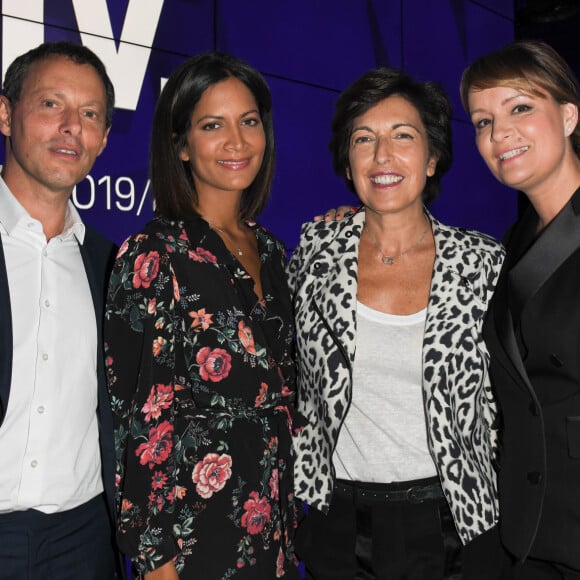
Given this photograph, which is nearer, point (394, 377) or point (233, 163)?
point (394, 377)

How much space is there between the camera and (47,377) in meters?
1.87

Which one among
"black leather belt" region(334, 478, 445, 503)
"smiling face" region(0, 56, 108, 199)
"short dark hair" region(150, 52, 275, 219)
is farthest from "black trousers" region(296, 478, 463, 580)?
"smiling face" region(0, 56, 108, 199)

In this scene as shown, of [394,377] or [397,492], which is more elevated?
[394,377]

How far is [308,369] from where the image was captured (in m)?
2.07

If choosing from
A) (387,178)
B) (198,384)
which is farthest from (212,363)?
(387,178)

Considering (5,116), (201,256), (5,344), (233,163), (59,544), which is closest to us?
(5,344)

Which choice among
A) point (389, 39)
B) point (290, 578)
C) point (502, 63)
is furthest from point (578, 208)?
point (389, 39)

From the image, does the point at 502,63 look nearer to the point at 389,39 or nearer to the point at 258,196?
the point at 258,196

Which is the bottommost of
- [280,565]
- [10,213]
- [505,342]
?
[280,565]

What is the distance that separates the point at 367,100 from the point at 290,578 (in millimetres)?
1430

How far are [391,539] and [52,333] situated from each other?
1044 mm

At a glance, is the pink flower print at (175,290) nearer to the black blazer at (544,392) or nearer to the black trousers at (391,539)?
the black trousers at (391,539)

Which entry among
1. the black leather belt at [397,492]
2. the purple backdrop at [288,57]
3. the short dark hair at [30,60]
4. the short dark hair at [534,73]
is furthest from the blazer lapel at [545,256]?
the purple backdrop at [288,57]

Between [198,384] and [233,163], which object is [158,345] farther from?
[233,163]
